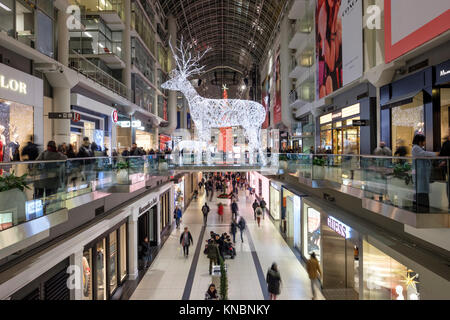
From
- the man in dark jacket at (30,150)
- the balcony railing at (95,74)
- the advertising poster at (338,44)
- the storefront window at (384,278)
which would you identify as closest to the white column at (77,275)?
the man in dark jacket at (30,150)

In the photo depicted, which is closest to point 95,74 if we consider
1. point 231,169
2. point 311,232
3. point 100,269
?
point 231,169

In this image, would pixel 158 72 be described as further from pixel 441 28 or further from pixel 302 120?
pixel 441 28

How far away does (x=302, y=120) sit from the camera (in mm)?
23453

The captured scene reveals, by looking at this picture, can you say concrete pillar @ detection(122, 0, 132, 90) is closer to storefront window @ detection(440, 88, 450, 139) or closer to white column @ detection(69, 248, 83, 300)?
white column @ detection(69, 248, 83, 300)

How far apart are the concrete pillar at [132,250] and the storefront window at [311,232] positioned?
621 cm

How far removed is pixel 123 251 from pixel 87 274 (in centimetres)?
279

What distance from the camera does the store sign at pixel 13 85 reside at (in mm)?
7394

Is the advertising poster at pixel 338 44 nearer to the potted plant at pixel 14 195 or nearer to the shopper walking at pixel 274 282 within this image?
the shopper walking at pixel 274 282

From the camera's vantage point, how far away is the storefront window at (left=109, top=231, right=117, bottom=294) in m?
8.03

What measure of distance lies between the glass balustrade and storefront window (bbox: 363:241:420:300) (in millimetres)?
1397

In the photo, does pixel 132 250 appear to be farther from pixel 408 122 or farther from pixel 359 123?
pixel 408 122

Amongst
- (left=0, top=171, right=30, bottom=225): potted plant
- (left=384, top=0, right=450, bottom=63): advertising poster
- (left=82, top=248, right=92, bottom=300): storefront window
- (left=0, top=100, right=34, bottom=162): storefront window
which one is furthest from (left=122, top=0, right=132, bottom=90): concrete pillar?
(left=0, top=171, right=30, bottom=225): potted plant

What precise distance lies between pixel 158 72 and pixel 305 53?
13.5 m

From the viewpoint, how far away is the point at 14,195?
3496 millimetres
